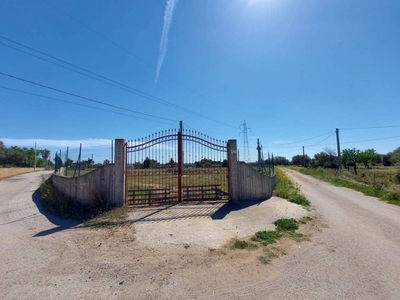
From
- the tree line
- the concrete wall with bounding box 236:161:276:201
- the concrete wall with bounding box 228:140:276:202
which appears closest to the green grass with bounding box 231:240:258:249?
the concrete wall with bounding box 228:140:276:202

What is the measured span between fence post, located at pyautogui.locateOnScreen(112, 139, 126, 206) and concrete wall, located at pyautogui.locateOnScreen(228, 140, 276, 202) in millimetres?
4342

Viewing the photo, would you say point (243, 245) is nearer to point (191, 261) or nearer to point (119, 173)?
point (191, 261)

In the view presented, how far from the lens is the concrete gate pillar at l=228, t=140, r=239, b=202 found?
29.6ft

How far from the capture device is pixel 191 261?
4.17 m

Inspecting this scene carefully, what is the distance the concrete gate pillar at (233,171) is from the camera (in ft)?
29.6

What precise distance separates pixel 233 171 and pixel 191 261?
17.3 ft

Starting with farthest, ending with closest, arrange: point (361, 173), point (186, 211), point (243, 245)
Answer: point (361, 173) < point (186, 211) < point (243, 245)

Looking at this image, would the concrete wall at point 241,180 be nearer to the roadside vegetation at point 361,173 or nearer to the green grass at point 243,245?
the roadside vegetation at point 361,173

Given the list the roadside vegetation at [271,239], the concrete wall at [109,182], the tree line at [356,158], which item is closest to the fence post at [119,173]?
the concrete wall at [109,182]

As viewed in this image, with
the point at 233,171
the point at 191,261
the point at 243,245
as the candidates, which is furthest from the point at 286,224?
the point at 191,261

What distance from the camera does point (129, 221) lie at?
6.70 meters

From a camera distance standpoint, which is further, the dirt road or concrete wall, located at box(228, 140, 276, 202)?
concrete wall, located at box(228, 140, 276, 202)

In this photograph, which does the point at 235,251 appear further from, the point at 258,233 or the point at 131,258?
the point at 131,258

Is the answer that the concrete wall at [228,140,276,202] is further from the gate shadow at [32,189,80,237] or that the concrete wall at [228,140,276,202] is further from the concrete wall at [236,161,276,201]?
the gate shadow at [32,189,80,237]
